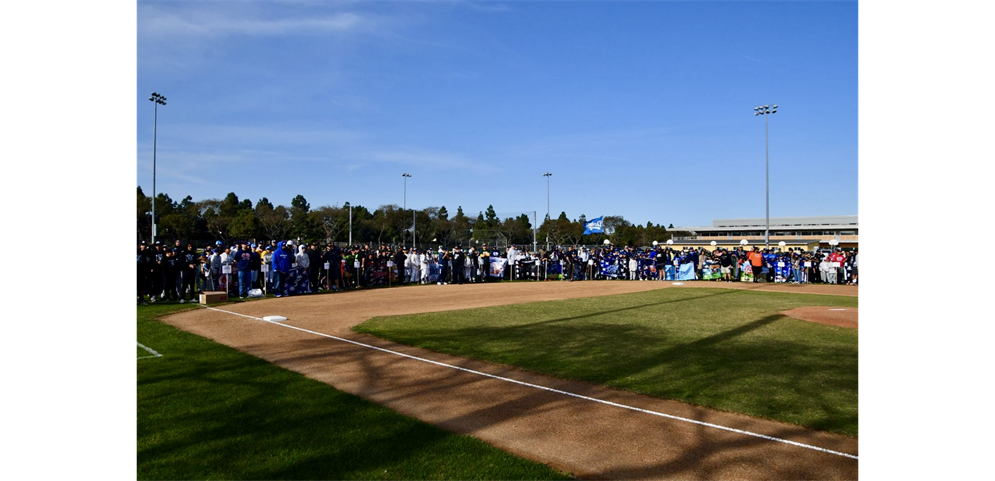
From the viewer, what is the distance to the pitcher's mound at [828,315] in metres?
14.4

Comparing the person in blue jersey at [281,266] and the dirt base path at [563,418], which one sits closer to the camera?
the dirt base path at [563,418]

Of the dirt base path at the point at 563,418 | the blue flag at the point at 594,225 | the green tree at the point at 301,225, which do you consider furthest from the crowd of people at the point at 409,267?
the green tree at the point at 301,225

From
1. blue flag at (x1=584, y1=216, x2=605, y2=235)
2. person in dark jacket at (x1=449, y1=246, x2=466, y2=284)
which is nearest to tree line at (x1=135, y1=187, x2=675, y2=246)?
blue flag at (x1=584, y1=216, x2=605, y2=235)

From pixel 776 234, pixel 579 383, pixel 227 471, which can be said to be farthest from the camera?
pixel 776 234

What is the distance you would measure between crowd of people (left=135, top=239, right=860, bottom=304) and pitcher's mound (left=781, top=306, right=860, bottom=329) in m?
1.61

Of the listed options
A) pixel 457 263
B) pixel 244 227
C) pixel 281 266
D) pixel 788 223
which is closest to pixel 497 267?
pixel 457 263

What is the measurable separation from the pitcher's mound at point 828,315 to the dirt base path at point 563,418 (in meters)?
9.32

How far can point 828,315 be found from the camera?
15.5m

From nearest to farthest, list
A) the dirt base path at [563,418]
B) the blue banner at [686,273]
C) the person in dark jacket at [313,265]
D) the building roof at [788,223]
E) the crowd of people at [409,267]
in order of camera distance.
→ the dirt base path at [563,418] < the crowd of people at [409,267] < the person in dark jacket at [313,265] < the blue banner at [686,273] < the building roof at [788,223]

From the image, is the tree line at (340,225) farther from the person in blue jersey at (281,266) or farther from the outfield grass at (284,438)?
the outfield grass at (284,438)
